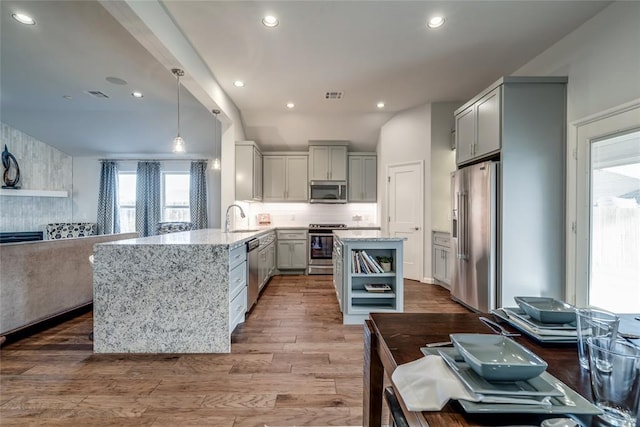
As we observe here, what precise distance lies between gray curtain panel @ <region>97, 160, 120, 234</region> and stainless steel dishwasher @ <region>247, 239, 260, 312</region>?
528 centimetres

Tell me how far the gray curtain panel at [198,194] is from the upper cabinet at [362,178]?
3525 millimetres

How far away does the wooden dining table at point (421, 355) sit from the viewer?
1.70 feet

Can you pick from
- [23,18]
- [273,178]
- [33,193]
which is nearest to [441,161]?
[273,178]

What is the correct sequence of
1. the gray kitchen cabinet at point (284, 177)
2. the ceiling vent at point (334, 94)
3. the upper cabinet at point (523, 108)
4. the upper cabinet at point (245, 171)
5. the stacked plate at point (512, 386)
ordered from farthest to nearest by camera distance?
the gray kitchen cabinet at point (284, 177)
the upper cabinet at point (245, 171)
the ceiling vent at point (334, 94)
the upper cabinet at point (523, 108)
the stacked plate at point (512, 386)

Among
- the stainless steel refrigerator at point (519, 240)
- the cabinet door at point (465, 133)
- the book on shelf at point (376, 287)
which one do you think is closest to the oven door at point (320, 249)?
the book on shelf at point (376, 287)

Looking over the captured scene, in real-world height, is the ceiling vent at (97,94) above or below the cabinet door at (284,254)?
above

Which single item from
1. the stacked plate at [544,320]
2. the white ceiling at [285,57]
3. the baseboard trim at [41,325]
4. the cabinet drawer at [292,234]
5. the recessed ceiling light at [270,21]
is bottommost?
the baseboard trim at [41,325]


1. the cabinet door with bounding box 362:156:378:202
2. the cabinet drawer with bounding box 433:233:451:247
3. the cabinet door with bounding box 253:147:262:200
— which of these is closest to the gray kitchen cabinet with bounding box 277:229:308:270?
the cabinet door with bounding box 253:147:262:200

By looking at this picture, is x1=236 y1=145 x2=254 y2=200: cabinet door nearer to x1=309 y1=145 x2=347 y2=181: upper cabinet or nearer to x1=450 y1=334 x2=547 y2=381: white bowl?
x1=309 y1=145 x2=347 y2=181: upper cabinet

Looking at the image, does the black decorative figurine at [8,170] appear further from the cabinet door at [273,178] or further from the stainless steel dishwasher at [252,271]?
the stainless steel dishwasher at [252,271]

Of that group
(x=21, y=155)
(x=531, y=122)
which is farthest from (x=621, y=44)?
(x=21, y=155)

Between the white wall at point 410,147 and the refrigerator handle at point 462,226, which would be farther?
the white wall at point 410,147

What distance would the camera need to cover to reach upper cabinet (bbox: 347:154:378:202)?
19.4 feet

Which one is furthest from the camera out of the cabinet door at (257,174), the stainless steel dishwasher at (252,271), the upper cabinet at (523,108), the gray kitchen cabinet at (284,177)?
the gray kitchen cabinet at (284,177)
